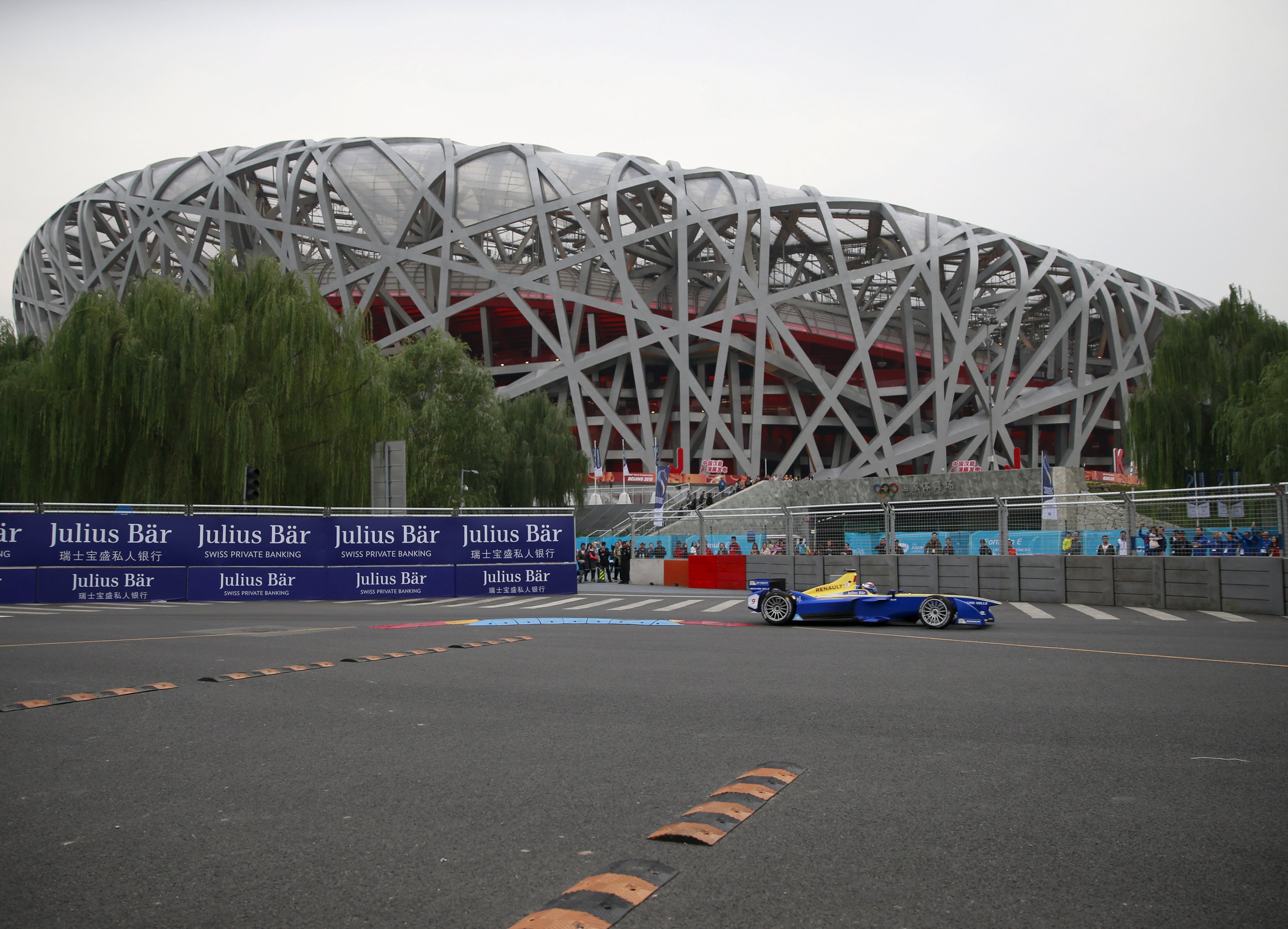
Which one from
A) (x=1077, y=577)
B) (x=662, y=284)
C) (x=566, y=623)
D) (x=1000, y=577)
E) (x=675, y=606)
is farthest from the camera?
(x=662, y=284)

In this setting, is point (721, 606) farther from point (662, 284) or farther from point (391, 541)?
point (662, 284)

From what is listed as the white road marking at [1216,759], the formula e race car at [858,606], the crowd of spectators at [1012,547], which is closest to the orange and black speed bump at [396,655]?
the formula e race car at [858,606]

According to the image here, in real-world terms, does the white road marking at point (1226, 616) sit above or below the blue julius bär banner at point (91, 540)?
below

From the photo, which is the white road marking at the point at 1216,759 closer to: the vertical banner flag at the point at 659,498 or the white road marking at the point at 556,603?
the white road marking at the point at 556,603

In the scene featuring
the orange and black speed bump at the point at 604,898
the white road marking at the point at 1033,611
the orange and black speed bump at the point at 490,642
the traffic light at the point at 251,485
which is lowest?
the white road marking at the point at 1033,611

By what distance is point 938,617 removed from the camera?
46.6ft

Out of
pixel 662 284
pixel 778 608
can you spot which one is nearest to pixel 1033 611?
pixel 778 608

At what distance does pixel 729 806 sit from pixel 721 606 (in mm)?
15761

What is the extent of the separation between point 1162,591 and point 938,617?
20.4 feet

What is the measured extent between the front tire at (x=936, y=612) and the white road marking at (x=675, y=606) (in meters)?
5.59

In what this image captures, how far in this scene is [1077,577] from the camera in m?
19.0

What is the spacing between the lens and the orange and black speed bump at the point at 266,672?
861 cm

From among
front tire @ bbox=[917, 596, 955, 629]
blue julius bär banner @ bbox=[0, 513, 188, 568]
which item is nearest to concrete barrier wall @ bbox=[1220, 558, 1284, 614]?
front tire @ bbox=[917, 596, 955, 629]

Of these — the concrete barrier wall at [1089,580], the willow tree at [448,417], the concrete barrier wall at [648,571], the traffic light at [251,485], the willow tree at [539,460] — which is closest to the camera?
the concrete barrier wall at [1089,580]
